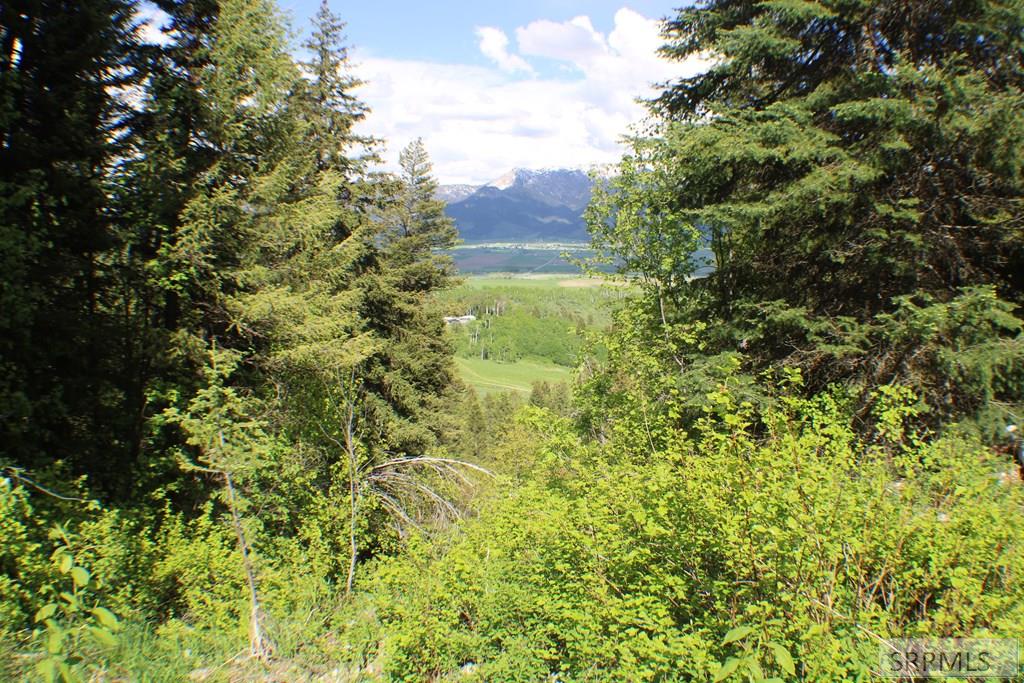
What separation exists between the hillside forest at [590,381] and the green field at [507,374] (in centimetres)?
8036

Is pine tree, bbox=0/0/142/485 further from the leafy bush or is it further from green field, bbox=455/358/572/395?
green field, bbox=455/358/572/395

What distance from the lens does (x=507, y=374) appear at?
350 feet

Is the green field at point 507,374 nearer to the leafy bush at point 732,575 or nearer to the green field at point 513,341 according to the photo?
the green field at point 513,341

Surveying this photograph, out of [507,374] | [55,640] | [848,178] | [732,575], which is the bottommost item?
[507,374]

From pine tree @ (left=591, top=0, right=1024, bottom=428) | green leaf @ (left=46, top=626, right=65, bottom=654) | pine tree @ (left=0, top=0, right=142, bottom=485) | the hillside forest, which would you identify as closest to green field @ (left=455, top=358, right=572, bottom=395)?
the hillside forest

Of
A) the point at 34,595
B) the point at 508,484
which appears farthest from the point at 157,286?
the point at 508,484

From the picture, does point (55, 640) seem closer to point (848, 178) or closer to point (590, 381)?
point (848, 178)

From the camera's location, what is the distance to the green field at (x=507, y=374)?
313ft

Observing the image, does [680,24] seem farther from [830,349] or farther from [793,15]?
[830,349]

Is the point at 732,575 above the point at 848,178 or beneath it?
beneath

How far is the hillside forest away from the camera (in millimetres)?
4156

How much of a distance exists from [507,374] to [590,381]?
316 feet

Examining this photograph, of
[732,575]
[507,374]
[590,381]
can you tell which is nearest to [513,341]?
[507,374]

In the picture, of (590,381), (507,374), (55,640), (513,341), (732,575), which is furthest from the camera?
(513,341)
